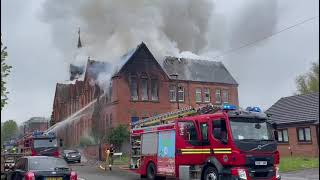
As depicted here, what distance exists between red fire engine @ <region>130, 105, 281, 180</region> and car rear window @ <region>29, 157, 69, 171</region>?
4.64 metres

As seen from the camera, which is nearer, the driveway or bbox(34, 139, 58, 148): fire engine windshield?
the driveway

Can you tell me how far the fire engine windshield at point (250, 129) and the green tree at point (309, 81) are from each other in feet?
154

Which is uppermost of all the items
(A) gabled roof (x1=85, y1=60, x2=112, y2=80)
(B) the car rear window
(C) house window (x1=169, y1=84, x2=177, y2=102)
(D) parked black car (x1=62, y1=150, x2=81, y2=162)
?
(A) gabled roof (x1=85, y1=60, x2=112, y2=80)

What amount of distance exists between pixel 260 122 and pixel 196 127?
90.5 inches

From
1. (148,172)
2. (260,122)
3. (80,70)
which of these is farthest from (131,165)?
(80,70)

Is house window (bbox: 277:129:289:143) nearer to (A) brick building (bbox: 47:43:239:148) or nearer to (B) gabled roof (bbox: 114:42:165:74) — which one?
(A) brick building (bbox: 47:43:239:148)

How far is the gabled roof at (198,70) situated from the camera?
4956 cm

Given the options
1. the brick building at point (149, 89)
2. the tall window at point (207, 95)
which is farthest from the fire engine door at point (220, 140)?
the tall window at point (207, 95)

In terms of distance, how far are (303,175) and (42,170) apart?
12.1m

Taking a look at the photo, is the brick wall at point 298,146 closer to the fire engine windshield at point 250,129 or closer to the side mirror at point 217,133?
the fire engine windshield at point 250,129

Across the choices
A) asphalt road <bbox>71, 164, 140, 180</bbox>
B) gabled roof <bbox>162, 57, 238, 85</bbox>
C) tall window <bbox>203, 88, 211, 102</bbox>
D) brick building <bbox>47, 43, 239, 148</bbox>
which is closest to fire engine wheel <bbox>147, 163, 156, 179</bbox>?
asphalt road <bbox>71, 164, 140, 180</bbox>

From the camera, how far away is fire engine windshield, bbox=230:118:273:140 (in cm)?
1516

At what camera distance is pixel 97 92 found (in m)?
49.6

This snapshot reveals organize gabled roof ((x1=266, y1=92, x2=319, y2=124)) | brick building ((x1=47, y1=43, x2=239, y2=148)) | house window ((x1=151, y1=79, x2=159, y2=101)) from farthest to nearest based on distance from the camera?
1. house window ((x1=151, y1=79, x2=159, y2=101))
2. brick building ((x1=47, y1=43, x2=239, y2=148))
3. gabled roof ((x1=266, y1=92, x2=319, y2=124))
